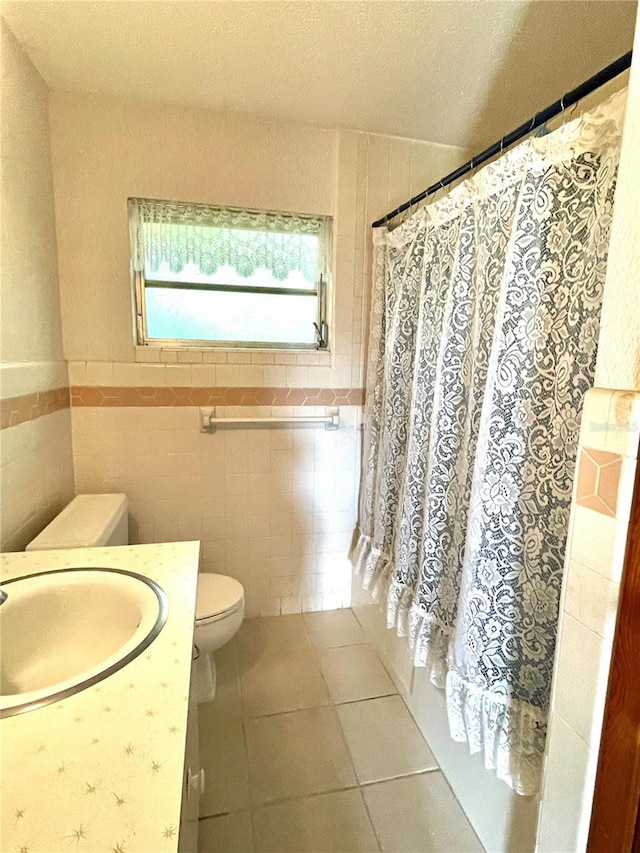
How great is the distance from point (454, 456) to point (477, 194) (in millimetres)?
761

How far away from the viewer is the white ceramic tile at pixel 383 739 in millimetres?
1413

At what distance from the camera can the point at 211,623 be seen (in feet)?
5.10

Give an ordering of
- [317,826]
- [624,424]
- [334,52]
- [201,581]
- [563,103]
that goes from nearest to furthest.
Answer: [624,424] < [563,103] < [317,826] < [334,52] < [201,581]

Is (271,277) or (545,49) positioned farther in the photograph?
(271,277)

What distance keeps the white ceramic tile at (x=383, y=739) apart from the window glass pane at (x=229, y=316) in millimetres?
1599

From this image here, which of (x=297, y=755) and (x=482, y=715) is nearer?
(x=482, y=715)

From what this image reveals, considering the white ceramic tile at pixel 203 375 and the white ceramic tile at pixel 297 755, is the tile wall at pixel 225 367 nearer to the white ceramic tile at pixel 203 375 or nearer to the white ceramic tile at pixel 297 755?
the white ceramic tile at pixel 203 375

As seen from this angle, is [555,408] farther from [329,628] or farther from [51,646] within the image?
[329,628]

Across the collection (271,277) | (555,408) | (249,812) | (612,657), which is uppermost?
(271,277)

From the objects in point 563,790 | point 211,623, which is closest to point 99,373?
point 211,623

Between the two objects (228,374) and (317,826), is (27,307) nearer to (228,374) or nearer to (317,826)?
(228,374)

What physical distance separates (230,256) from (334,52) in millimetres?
848

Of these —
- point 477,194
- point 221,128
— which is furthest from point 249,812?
point 221,128

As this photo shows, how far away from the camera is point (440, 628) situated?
4.50ft
